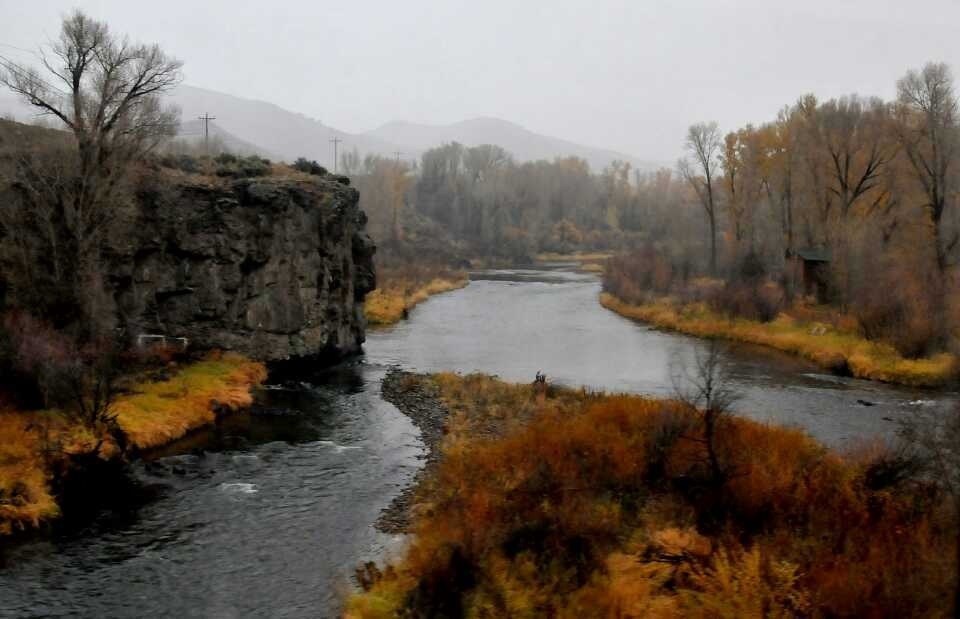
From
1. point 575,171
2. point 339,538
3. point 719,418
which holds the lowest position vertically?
point 339,538

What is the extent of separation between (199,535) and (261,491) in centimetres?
278

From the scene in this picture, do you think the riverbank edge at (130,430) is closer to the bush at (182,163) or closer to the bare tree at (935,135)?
the bush at (182,163)

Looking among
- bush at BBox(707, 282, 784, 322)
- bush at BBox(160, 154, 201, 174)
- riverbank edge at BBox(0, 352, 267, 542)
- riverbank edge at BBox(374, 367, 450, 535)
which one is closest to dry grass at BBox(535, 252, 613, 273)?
bush at BBox(707, 282, 784, 322)

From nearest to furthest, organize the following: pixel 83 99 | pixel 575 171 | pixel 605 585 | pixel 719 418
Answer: pixel 605 585 < pixel 719 418 < pixel 83 99 < pixel 575 171

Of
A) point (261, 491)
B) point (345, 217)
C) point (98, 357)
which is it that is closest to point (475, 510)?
point (261, 491)

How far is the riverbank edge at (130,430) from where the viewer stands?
51.6 feet

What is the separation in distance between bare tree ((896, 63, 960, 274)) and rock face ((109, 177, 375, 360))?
35.1 meters

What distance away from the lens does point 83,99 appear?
25.5 metres

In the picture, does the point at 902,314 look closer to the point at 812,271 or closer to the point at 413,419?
the point at 812,271

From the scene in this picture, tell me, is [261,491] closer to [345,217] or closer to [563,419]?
[563,419]

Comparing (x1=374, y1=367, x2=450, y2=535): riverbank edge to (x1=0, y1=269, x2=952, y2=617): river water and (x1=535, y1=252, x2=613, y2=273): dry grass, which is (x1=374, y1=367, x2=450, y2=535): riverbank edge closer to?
(x1=0, y1=269, x2=952, y2=617): river water

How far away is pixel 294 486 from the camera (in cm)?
1834

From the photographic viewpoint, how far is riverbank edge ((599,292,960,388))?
101ft

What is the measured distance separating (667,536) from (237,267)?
25.8 m
